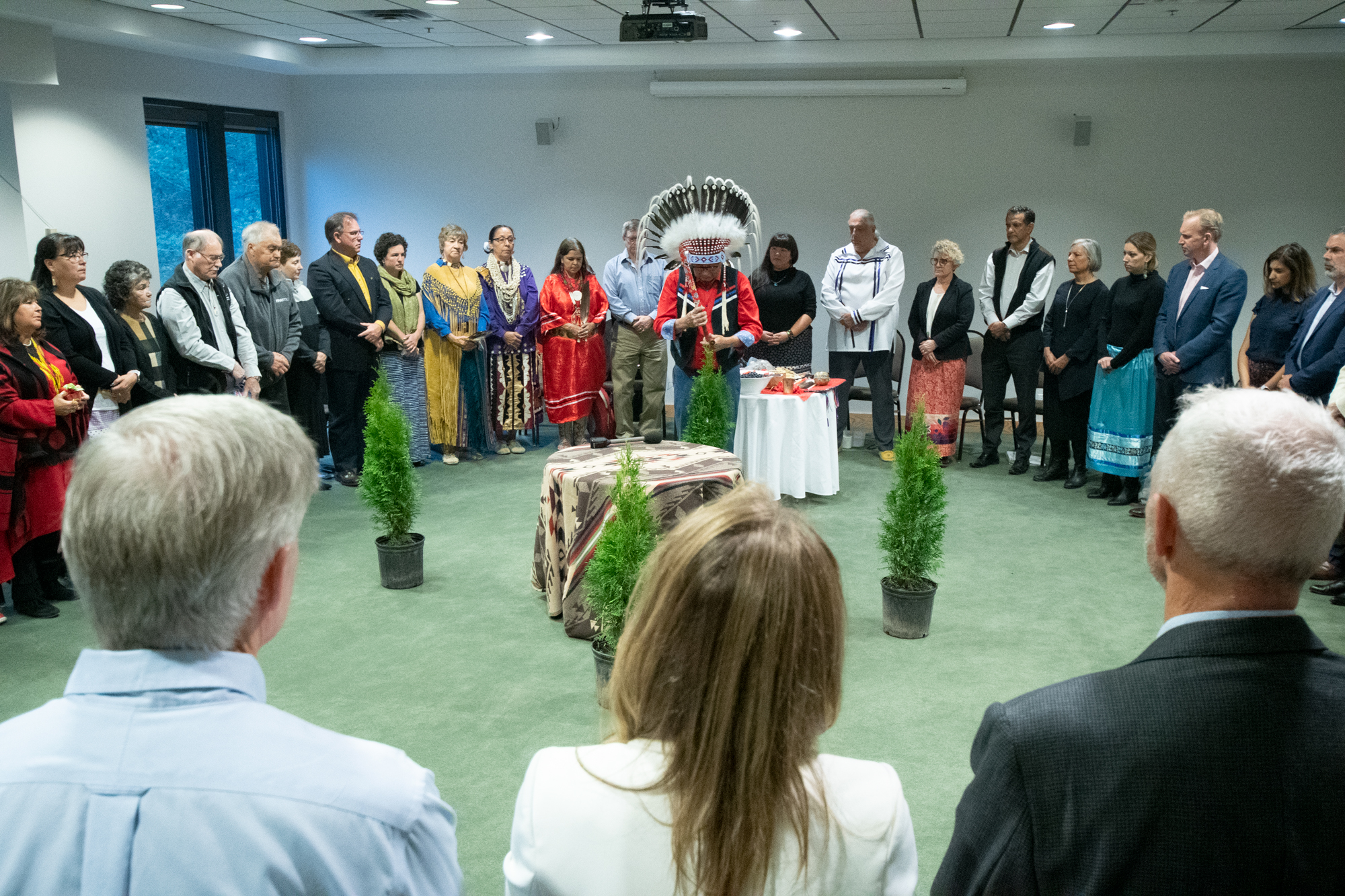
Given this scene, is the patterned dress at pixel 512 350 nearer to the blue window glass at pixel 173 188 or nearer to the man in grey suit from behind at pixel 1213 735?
the blue window glass at pixel 173 188

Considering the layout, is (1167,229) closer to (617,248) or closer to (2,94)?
(617,248)

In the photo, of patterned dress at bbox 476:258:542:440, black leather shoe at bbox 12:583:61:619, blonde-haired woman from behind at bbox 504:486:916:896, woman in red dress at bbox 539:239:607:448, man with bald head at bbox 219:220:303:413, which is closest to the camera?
blonde-haired woman from behind at bbox 504:486:916:896

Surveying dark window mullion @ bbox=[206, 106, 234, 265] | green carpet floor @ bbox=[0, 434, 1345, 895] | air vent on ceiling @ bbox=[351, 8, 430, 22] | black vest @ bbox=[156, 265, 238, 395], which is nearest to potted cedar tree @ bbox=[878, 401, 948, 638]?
green carpet floor @ bbox=[0, 434, 1345, 895]

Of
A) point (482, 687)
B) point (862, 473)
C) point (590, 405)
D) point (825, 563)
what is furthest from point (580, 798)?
point (590, 405)

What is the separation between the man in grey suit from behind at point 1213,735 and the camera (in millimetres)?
1144

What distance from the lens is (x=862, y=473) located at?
23.1 ft

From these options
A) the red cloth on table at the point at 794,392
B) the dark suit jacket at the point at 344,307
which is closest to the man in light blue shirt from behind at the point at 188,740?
the red cloth on table at the point at 794,392

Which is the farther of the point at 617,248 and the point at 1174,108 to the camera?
the point at 617,248

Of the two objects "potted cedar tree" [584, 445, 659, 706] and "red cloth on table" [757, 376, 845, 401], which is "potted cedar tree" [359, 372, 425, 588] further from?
"red cloth on table" [757, 376, 845, 401]

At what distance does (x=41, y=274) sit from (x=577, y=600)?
112 inches

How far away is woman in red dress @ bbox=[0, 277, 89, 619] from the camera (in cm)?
410

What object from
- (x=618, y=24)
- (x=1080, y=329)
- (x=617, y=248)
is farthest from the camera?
(x=617, y=248)

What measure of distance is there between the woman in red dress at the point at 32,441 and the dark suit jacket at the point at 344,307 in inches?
87.4

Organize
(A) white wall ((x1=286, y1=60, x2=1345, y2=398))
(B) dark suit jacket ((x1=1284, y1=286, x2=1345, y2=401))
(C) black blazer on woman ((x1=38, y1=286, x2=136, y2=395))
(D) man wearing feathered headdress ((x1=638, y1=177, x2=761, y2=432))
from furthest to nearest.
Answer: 1. (A) white wall ((x1=286, y1=60, x2=1345, y2=398))
2. (D) man wearing feathered headdress ((x1=638, y1=177, x2=761, y2=432))
3. (B) dark suit jacket ((x1=1284, y1=286, x2=1345, y2=401))
4. (C) black blazer on woman ((x1=38, y1=286, x2=136, y2=395))
